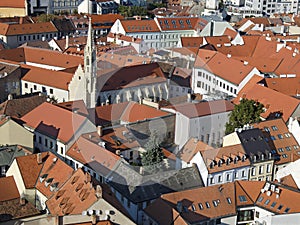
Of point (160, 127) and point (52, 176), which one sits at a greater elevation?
point (160, 127)

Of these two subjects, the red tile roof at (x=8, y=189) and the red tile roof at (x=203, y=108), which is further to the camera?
the red tile roof at (x=203, y=108)

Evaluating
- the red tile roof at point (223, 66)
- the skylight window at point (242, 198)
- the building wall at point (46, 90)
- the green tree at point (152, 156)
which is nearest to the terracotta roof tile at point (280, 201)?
the skylight window at point (242, 198)

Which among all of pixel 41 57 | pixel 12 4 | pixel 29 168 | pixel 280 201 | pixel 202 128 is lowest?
pixel 280 201

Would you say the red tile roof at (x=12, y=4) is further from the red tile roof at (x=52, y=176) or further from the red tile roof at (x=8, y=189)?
the red tile roof at (x=8, y=189)

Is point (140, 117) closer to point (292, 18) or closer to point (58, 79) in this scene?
point (58, 79)

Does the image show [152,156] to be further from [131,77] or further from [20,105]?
[131,77]

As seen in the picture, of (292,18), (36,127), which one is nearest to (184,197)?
(36,127)

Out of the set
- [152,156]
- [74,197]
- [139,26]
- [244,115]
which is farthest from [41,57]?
[74,197]
